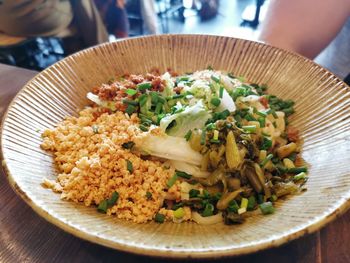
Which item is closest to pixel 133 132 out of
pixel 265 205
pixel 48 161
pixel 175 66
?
pixel 48 161

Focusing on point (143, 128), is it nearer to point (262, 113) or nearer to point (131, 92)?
point (131, 92)

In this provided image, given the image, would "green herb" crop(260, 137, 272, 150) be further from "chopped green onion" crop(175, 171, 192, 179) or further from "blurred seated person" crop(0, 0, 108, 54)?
"blurred seated person" crop(0, 0, 108, 54)

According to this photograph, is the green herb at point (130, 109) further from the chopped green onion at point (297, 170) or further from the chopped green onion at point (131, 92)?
the chopped green onion at point (297, 170)

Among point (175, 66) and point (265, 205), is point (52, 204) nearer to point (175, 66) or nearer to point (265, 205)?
point (265, 205)

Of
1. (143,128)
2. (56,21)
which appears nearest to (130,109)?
(143,128)

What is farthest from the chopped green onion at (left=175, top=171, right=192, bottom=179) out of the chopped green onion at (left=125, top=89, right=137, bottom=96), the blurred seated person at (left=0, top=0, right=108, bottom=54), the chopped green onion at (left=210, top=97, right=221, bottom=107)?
the blurred seated person at (left=0, top=0, right=108, bottom=54)
